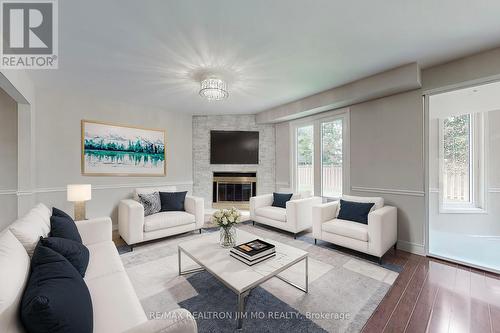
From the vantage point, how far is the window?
374 centimetres

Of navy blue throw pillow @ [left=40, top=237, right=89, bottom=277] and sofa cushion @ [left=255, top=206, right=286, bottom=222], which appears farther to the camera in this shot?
sofa cushion @ [left=255, top=206, right=286, bottom=222]

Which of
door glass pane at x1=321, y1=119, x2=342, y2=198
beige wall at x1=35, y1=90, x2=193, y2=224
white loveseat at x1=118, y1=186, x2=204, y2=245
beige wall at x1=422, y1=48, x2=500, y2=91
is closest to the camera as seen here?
beige wall at x1=422, y1=48, x2=500, y2=91

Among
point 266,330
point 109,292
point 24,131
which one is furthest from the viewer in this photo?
point 24,131

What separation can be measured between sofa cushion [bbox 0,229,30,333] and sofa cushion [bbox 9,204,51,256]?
0.12 meters

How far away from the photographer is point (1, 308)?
0.77 metres

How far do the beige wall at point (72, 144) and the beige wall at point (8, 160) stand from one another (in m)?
0.40

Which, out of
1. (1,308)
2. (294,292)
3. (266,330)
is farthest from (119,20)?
(294,292)

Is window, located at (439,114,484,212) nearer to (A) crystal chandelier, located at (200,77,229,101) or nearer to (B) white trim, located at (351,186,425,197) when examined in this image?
(B) white trim, located at (351,186,425,197)

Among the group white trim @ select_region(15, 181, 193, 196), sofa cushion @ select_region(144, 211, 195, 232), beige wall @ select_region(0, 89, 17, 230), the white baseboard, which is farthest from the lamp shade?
the white baseboard

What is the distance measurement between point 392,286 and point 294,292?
3.40ft

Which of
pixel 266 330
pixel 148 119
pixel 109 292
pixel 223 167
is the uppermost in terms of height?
pixel 148 119

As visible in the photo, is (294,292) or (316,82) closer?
(294,292)

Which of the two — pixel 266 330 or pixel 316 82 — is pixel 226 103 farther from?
pixel 266 330

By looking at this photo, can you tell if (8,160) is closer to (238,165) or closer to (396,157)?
(238,165)
